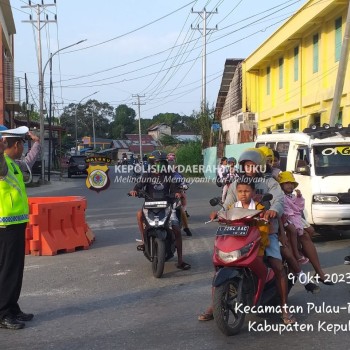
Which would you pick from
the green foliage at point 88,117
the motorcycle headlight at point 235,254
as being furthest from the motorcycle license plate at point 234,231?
the green foliage at point 88,117

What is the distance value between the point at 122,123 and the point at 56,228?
117 metres

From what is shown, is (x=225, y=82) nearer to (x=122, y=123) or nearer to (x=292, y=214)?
(x=292, y=214)

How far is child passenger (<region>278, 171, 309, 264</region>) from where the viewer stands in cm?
657

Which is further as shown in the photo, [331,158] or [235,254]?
[331,158]

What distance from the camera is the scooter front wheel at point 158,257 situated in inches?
296

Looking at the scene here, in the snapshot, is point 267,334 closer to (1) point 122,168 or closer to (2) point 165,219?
(2) point 165,219

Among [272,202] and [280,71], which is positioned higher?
[280,71]

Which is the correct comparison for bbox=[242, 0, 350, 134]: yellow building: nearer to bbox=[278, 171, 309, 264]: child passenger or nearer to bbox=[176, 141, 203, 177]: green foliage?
bbox=[176, 141, 203, 177]: green foliage

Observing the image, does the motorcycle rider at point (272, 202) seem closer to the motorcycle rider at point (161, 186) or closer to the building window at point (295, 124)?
the motorcycle rider at point (161, 186)

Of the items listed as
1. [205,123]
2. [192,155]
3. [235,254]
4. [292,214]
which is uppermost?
[205,123]

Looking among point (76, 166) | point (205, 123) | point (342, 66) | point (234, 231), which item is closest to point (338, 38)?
point (342, 66)

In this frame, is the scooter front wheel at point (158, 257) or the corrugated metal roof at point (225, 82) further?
the corrugated metal roof at point (225, 82)

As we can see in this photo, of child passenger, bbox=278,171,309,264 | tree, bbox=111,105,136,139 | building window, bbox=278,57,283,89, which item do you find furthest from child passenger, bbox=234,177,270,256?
tree, bbox=111,105,136,139

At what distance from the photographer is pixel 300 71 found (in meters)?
24.7
